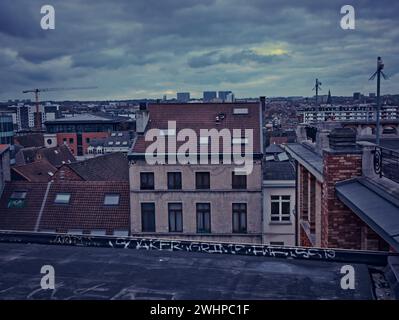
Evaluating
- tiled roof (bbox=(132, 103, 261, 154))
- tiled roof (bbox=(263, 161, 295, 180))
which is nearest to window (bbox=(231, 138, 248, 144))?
tiled roof (bbox=(132, 103, 261, 154))

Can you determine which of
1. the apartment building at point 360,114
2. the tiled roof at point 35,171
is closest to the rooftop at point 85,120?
the apartment building at point 360,114

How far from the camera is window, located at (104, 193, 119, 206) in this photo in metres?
28.7

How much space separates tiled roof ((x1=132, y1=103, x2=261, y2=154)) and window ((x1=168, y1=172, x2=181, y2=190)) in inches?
114

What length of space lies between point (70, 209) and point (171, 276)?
2163 cm

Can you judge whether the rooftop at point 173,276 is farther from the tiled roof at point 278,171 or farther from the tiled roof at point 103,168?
the tiled roof at point 103,168

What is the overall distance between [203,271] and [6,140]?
246ft

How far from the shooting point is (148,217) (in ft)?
92.1

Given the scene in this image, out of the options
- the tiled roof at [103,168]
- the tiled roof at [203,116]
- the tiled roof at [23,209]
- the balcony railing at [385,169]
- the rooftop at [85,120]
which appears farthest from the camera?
the rooftop at [85,120]

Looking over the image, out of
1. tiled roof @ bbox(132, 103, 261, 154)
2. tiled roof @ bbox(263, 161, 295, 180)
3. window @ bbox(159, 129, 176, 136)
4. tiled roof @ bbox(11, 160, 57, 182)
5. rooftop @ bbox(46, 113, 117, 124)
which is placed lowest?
tiled roof @ bbox(11, 160, 57, 182)

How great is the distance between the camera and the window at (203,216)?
2788 centimetres

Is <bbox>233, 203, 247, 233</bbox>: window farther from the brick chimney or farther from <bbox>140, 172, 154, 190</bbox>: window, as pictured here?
the brick chimney

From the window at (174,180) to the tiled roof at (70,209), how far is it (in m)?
3.10

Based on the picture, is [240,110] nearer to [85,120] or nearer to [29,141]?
[85,120]
